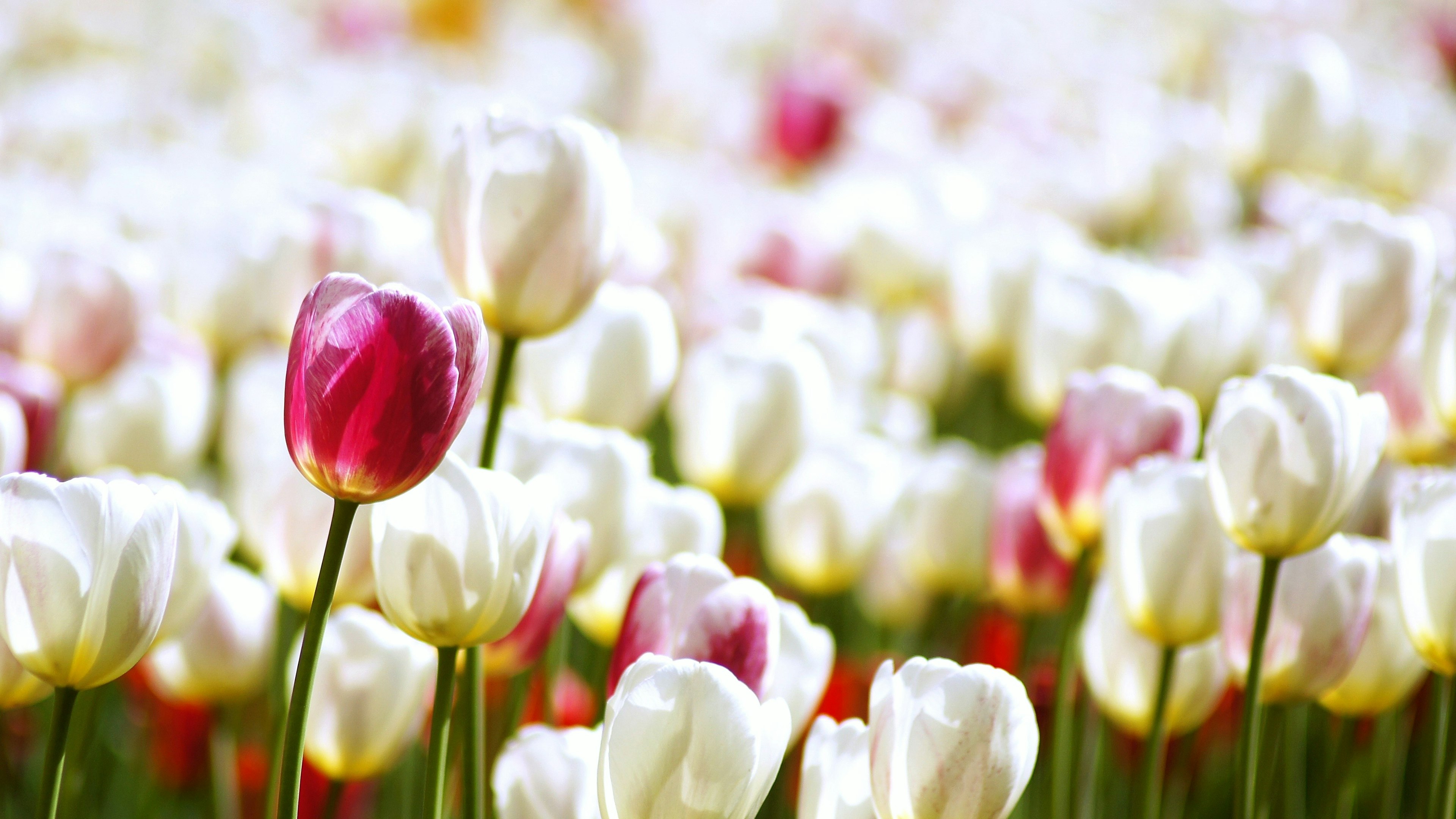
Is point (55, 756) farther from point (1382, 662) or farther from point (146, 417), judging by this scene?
point (1382, 662)

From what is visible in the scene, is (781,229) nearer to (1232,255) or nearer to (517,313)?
(1232,255)

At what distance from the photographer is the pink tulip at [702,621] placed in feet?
1.00

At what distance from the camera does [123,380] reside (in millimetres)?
505

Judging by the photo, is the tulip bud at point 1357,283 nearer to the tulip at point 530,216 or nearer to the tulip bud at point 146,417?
the tulip at point 530,216

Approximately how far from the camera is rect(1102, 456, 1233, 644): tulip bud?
38 centimetres

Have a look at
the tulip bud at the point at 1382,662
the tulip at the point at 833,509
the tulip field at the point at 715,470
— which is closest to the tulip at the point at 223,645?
the tulip field at the point at 715,470

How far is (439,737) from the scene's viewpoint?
0.98 feet

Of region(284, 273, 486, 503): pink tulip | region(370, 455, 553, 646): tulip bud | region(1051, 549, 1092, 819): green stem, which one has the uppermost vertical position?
region(284, 273, 486, 503): pink tulip

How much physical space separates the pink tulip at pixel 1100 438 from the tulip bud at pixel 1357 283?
0.35 ft

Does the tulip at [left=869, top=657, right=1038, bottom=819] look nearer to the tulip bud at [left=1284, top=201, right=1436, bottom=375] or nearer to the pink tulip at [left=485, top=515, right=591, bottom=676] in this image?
the pink tulip at [left=485, top=515, right=591, bottom=676]

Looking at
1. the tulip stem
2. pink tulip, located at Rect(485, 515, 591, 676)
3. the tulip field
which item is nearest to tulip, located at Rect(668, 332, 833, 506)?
the tulip field

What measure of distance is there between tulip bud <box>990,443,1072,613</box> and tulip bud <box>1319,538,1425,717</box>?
0.40 feet

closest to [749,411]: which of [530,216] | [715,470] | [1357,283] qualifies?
[715,470]

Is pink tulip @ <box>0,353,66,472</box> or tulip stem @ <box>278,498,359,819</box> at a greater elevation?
tulip stem @ <box>278,498,359,819</box>
